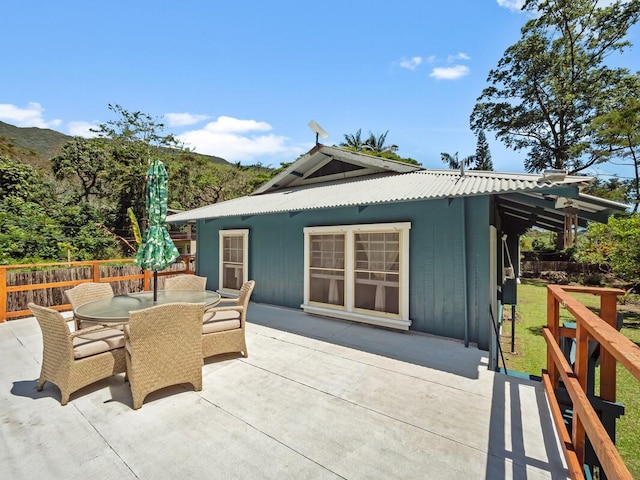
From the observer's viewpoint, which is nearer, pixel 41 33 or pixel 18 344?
pixel 18 344

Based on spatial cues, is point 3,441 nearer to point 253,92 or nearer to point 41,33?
point 253,92

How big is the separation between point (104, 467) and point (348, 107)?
13.0 m

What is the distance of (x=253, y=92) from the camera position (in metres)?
11.7

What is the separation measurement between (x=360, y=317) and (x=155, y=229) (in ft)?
12.8

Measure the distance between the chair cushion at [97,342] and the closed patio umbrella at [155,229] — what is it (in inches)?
37.3

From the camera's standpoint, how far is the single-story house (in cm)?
457

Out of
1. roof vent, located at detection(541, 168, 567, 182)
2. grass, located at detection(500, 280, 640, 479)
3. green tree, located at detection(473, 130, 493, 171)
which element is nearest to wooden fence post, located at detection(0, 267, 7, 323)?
roof vent, located at detection(541, 168, 567, 182)

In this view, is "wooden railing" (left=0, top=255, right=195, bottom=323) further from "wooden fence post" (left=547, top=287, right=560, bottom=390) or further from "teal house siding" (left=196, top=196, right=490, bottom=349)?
"wooden fence post" (left=547, top=287, right=560, bottom=390)

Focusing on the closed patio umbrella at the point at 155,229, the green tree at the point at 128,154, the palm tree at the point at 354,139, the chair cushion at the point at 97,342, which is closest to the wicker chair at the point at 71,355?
the chair cushion at the point at 97,342

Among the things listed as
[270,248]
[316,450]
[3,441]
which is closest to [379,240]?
[270,248]

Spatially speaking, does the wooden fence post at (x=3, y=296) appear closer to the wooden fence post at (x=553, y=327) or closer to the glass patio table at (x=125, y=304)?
the glass patio table at (x=125, y=304)

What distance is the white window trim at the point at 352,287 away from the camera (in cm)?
528

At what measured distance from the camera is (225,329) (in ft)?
13.3

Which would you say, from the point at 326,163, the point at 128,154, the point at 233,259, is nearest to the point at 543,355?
the point at 326,163
